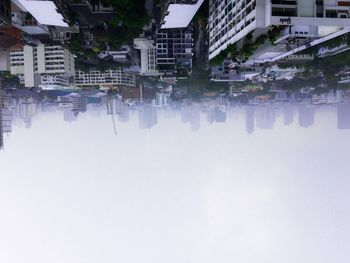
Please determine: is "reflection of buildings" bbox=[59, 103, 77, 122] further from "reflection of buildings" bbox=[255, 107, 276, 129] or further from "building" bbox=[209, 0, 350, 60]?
"reflection of buildings" bbox=[255, 107, 276, 129]

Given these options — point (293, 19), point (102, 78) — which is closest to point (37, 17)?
point (102, 78)

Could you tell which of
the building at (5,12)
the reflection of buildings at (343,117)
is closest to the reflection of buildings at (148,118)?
the reflection of buildings at (343,117)

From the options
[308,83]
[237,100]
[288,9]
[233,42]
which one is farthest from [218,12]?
[237,100]

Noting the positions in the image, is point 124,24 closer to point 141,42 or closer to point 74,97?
point 141,42

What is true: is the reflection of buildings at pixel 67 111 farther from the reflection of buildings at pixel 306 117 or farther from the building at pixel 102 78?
the reflection of buildings at pixel 306 117

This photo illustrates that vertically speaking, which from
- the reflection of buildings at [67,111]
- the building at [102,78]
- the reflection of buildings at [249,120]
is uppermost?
the building at [102,78]
